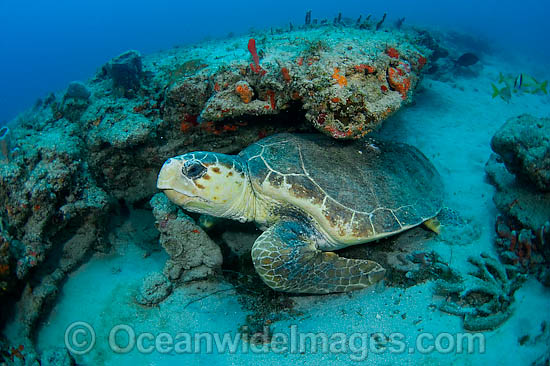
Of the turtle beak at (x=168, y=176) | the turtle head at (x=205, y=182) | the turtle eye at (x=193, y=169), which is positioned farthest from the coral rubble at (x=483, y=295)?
the turtle beak at (x=168, y=176)

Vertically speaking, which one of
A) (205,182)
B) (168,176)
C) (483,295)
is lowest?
(483,295)

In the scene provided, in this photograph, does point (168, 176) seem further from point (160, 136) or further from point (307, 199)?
point (160, 136)

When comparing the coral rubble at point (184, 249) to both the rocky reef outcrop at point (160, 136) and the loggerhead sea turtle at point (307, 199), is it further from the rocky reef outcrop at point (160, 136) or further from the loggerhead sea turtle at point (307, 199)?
the loggerhead sea turtle at point (307, 199)

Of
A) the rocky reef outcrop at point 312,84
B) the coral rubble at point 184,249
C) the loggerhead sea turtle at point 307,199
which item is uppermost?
the rocky reef outcrop at point 312,84

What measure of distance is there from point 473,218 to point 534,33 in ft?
126

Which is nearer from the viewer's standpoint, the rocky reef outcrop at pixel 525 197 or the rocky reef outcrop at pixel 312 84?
the rocky reef outcrop at pixel 312 84

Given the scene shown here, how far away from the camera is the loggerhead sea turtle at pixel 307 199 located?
2.56 m

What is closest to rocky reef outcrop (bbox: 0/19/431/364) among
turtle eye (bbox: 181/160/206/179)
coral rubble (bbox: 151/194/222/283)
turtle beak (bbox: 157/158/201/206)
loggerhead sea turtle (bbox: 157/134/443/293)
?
→ coral rubble (bbox: 151/194/222/283)

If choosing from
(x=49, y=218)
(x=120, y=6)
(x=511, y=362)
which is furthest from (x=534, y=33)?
(x=120, y=6)

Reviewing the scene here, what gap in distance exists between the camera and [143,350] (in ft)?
8.39

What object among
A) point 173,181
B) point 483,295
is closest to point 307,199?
point 173,181

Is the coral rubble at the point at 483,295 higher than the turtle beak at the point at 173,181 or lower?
lower

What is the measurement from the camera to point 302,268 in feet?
8.16

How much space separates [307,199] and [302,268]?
0.67 m
